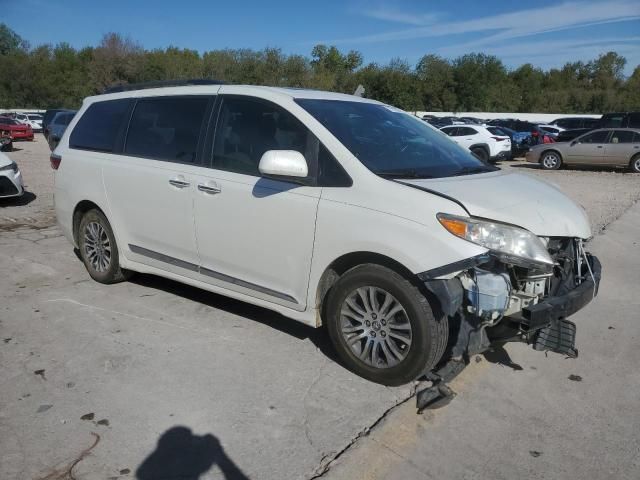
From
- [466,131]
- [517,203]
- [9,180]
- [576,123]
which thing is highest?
[576,123]

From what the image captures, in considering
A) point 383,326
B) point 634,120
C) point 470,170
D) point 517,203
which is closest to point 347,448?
point 383,326

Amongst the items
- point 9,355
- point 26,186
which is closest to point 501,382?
point 9,355

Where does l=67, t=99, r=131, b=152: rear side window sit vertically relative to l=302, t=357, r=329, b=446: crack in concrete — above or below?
above

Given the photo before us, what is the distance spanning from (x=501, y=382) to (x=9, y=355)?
3453mm

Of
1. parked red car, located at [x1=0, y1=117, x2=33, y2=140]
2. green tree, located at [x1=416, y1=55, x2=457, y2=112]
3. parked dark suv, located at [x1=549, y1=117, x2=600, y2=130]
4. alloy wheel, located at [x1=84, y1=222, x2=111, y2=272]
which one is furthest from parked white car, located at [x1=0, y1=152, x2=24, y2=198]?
green tree, located at [x1=416, y1=55, x2=457, y2=112]

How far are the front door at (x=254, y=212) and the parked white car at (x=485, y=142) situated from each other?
17416mm

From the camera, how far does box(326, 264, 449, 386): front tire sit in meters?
3.23

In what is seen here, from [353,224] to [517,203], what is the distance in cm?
103

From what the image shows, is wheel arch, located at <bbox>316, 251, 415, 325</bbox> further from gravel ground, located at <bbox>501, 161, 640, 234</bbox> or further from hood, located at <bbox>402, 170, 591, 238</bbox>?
gravel ground, located at <bbox>501, 161, 640, 234</bbox>

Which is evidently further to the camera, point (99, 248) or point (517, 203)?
point (99, 248)

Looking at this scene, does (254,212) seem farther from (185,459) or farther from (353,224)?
(185,459)

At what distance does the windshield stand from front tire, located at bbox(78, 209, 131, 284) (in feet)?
7.91

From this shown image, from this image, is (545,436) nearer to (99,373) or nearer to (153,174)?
(99,373)

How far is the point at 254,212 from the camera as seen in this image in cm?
384
